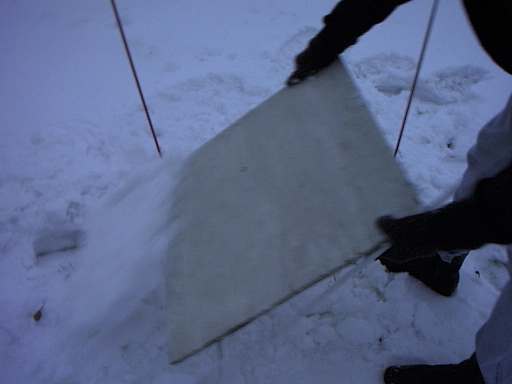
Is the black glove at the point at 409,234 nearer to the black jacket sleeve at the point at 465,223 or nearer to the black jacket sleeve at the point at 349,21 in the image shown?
the black jacket sleeve at the point at 465,223

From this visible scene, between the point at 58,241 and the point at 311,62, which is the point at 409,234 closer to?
the point at 311,62

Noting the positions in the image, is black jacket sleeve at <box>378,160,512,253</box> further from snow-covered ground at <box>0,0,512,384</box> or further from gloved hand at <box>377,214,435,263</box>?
snow-covered ground at <box>0,0,512,384</box>

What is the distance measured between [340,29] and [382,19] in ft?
0.46

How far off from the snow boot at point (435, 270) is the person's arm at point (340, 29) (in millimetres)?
881

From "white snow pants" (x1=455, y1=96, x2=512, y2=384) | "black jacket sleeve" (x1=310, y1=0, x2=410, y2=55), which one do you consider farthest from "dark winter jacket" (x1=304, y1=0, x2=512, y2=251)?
"black jacket sleeve" (x1=310, y1=0, x2=410, y2=55)

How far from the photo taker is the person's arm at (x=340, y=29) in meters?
1.02

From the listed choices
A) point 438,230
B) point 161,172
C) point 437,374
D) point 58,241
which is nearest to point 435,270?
point 437,374

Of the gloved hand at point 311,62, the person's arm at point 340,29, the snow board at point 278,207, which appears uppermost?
the person's arm at point 340,29

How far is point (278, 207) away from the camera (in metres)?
0.97

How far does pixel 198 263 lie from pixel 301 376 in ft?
2.14

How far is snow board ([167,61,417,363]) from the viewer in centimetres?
83

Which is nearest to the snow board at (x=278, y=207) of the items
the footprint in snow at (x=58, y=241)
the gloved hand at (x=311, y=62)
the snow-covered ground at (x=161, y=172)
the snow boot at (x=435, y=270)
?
the gloved hand at (x=311, y=62)

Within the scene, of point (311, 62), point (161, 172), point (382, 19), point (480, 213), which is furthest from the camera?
point (161, 172)

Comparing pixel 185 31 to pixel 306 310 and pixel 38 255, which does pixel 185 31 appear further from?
pixel 306 310
